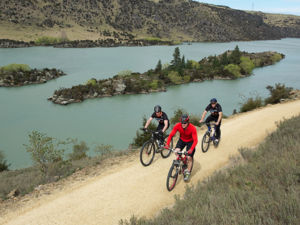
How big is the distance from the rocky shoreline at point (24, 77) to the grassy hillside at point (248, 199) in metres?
73.2

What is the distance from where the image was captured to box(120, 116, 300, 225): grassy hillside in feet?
14.5

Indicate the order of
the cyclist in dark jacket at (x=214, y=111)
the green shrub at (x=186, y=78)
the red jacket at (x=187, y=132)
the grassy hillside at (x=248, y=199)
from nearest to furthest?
the grassy hillside at (x=248, y=199)
the red jacket at (x=187, y=132)
the cyclist in dark jacket at (x=214, y=111)
the green shrub at (x=186, y=78)

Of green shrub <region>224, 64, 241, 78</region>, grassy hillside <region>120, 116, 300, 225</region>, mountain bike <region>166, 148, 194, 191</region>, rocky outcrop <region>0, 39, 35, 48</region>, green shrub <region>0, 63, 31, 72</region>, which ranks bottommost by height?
green shrub <region>224, 64, 241, 78</region>

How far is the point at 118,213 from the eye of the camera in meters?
7.52

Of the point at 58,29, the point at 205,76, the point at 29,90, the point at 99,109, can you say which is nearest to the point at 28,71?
the point at 29,90

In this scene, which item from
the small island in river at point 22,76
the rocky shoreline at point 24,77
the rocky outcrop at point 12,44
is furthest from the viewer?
the rocky outcrop at point 12,44

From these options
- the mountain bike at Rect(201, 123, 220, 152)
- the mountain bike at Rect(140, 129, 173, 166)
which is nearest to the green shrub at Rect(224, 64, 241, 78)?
the mountain bike at Rect(201, 123, 220, 152)

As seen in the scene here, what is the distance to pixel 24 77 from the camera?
68750mm

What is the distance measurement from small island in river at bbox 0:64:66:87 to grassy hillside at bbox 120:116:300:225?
73.3m

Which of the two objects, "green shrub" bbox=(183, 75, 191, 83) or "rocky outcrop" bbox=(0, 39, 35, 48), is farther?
"rocky outcrop" bbox=(0, 39, 35, 48)

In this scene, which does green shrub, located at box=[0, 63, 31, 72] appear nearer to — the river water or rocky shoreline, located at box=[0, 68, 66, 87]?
rocky shoreline, located at box=[0, 68, 66, 87]

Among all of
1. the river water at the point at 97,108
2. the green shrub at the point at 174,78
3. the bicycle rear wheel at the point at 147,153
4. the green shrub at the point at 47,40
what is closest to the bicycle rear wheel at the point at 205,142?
the bicycle rear wheel at the point at 147,153

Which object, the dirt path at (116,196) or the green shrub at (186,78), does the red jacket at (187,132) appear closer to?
the dirt path at (116,196)

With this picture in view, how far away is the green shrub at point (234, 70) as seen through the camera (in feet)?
253
